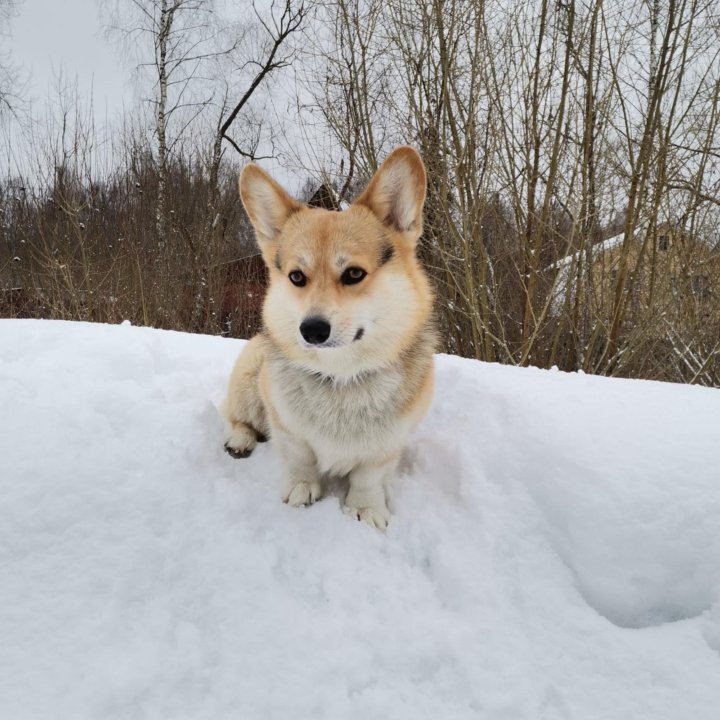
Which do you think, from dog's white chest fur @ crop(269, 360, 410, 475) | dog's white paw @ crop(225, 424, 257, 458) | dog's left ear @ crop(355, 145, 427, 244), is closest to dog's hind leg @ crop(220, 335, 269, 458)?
dog's white paw @ crop(225, 424, 257, 458)

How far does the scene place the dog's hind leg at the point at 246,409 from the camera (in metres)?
2.40

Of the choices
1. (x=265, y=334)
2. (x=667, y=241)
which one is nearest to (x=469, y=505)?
(x=265, y=334)

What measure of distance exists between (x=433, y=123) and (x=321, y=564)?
5.73 meters

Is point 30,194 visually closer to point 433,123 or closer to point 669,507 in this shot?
point 433,123

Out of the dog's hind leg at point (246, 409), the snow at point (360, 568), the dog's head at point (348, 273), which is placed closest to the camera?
the snow at point (360, 568)

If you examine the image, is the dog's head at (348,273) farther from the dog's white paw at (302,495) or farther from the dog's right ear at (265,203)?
the dog's white paw at (302,495)

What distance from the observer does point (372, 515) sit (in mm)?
1992

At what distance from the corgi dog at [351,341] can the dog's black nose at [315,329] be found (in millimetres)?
13

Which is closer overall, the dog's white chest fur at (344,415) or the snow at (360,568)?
the snow at (360,568)

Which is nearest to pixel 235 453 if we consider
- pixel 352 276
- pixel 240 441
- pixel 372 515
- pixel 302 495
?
pixel 240 441

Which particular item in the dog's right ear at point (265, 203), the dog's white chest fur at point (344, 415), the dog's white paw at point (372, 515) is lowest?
the dog's white paw at point (372, 515)

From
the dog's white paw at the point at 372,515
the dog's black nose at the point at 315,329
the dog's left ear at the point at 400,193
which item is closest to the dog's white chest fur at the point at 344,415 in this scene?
the dog's white paw at the point at 372,515

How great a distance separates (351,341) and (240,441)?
2.88 feet

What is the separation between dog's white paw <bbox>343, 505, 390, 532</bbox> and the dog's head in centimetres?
60
